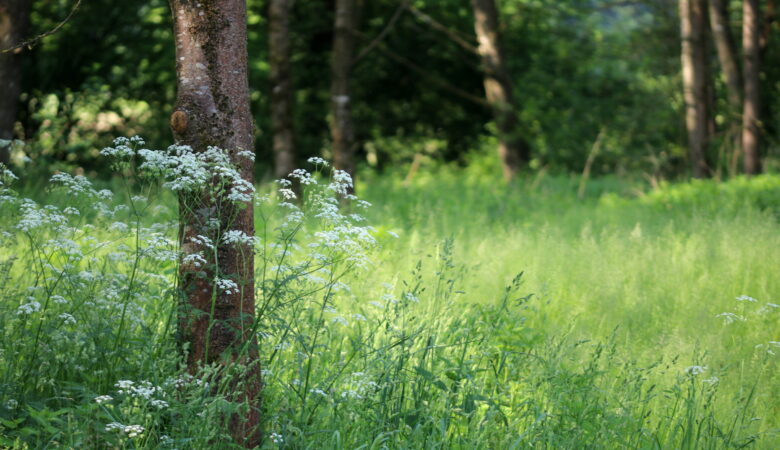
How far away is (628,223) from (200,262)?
25.8 ft

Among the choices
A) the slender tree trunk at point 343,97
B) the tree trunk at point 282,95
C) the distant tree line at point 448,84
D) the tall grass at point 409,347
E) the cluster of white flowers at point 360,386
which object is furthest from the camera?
the distant tree line at point 448,84

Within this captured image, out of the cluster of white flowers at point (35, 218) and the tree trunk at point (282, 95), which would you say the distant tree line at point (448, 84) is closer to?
the tree trunk at point (282, 95)

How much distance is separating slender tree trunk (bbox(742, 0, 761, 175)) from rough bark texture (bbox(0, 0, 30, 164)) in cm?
1350

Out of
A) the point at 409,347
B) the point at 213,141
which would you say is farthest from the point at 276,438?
the point at 213,141

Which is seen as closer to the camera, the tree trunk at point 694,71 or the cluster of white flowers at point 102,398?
the cluster of white flowers at point 102,398

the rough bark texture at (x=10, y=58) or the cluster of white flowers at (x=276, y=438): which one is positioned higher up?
the rough bark texture at (x=10, y=58)

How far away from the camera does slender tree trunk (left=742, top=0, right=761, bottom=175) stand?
15.7 m

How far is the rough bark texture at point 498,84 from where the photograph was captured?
50.4 feet

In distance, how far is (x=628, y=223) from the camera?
10297 mm

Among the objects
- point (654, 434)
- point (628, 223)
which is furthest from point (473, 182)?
point (654, 434)

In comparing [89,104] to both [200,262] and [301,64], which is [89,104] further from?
[200,262]

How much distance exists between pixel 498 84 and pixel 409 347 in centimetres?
1266

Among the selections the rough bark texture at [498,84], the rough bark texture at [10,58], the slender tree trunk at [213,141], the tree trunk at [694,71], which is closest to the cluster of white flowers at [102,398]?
the slender tree trunk at [213,141]

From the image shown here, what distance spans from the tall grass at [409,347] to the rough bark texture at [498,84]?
316 inches
